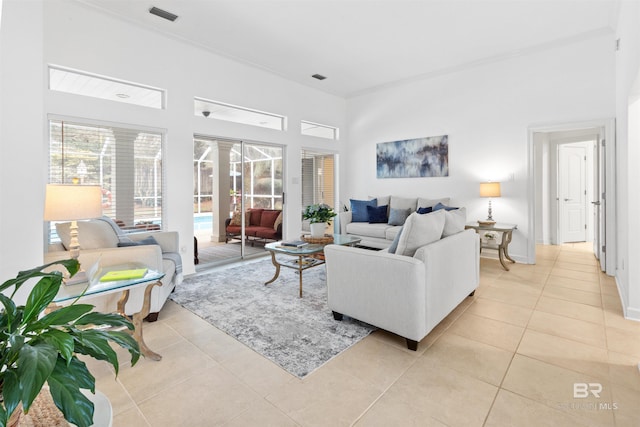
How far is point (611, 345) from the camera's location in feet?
7.76

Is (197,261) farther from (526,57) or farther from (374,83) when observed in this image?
(526,57)

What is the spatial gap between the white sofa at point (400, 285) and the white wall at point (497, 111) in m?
2.70

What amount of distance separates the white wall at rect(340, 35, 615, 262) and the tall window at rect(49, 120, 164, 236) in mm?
4159

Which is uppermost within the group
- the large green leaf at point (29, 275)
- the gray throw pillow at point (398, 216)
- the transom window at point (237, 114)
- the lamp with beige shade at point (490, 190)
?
the transom window at point (237, 114)

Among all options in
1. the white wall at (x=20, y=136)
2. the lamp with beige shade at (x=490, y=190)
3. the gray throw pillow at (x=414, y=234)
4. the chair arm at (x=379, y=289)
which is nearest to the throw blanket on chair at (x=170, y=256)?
the white wall at (x=20, y=136)

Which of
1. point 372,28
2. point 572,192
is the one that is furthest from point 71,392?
point 572,192

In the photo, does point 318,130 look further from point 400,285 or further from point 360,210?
point 400,285

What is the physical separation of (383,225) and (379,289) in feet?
10.6

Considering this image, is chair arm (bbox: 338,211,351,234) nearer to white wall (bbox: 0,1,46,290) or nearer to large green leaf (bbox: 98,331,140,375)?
white wall (bbox: 0,1,46,290)

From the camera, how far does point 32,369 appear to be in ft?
2.06

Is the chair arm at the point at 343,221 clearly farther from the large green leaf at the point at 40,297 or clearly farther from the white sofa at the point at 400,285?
the large green leaf at the point at 40,297

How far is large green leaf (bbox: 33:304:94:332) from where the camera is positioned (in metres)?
0.78

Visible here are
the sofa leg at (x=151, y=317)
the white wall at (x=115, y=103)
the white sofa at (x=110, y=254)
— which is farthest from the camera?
the sofa leg at (x=151, y=317)

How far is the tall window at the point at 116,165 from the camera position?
349 cm
